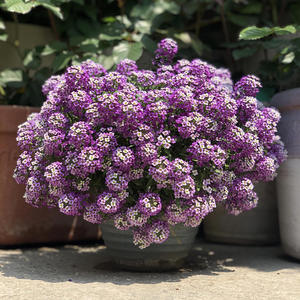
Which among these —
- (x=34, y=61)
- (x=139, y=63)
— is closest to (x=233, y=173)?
(x=139, y=63)

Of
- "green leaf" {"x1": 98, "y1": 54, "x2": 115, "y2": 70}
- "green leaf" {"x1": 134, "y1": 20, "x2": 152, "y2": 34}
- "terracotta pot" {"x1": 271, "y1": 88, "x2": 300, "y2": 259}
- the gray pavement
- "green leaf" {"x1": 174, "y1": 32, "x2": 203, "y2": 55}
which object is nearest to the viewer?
the gray pavement

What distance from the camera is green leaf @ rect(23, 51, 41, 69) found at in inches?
79.0

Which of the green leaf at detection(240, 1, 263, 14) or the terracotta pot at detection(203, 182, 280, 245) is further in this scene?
the green leaf at detection(240, 1, 263, 14)

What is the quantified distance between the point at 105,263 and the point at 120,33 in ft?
3.82

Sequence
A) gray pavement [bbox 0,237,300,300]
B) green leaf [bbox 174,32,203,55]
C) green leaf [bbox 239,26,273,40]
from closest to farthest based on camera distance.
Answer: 1. gray pavement [bbox 0,237,300,300]
2. green leaf [bbox 239,26,273,40]
3. green leaf [bbox 174,32,203,55]

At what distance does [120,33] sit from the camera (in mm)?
1938

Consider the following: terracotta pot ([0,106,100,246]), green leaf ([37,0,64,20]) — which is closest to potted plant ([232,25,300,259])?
→ green leaf ([37,0,64,20])

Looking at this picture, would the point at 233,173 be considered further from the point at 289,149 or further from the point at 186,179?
the point at 289,149

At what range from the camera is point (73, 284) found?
119 centimetres

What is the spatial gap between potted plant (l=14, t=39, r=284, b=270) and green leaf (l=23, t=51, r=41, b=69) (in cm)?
68

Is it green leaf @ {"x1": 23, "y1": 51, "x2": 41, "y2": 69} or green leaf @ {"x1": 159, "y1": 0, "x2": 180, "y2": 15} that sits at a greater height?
green leaf @ {"x1": 159, "y1": 0, "x2": 180, "y2": 15}

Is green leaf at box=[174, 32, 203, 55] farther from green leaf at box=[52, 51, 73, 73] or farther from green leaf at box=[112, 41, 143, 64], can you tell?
green leaf at box=[52, 51, 73, 73]

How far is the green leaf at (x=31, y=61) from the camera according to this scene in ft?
6.58

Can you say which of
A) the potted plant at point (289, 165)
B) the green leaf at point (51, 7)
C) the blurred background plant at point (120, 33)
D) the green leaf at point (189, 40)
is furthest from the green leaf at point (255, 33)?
the green leaf at point (51, 7)
